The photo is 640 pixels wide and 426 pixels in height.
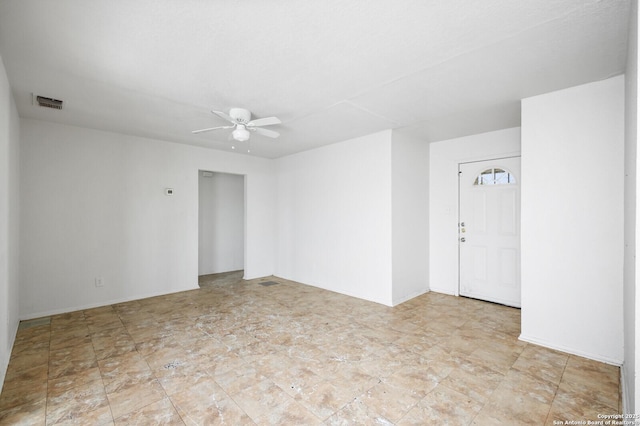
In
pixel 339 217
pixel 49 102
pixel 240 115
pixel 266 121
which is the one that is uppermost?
pixel 49 102

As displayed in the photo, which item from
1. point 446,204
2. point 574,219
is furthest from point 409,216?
point 574,219

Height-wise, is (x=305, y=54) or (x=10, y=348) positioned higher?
(x=305, y=54)

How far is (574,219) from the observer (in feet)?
8.89

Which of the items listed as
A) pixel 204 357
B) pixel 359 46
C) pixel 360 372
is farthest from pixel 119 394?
pixel 359 46

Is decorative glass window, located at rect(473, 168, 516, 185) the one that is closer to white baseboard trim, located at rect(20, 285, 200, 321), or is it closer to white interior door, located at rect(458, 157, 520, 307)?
white interior door, located at rect(458, 157, 520, 307)

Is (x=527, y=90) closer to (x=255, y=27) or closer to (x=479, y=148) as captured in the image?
(x=479, y=148)

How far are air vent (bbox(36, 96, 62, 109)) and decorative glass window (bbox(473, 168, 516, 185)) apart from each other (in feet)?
18.0

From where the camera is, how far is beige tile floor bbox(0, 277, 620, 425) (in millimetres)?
1938

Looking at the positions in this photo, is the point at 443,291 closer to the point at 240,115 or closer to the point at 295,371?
the point at 295,371

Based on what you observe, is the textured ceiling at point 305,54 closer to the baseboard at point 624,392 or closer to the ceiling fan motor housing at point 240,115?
the ceiling fan motor housing at point 240,115

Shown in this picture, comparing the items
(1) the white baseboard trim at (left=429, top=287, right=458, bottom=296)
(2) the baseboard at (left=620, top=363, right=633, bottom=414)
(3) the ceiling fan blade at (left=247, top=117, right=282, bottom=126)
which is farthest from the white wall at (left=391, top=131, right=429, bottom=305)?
(2) the baseboard at (left=620, top=363, right=633, bottom=414)

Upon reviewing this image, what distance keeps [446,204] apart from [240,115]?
3.50m

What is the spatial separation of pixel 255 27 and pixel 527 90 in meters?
2.60

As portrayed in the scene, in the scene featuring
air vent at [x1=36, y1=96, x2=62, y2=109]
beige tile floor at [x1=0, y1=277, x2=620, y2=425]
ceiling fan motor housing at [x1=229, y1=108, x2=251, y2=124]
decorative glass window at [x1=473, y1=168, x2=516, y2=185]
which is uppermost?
air vent at [x1=36, y1=96, x2=62, y2=109]
